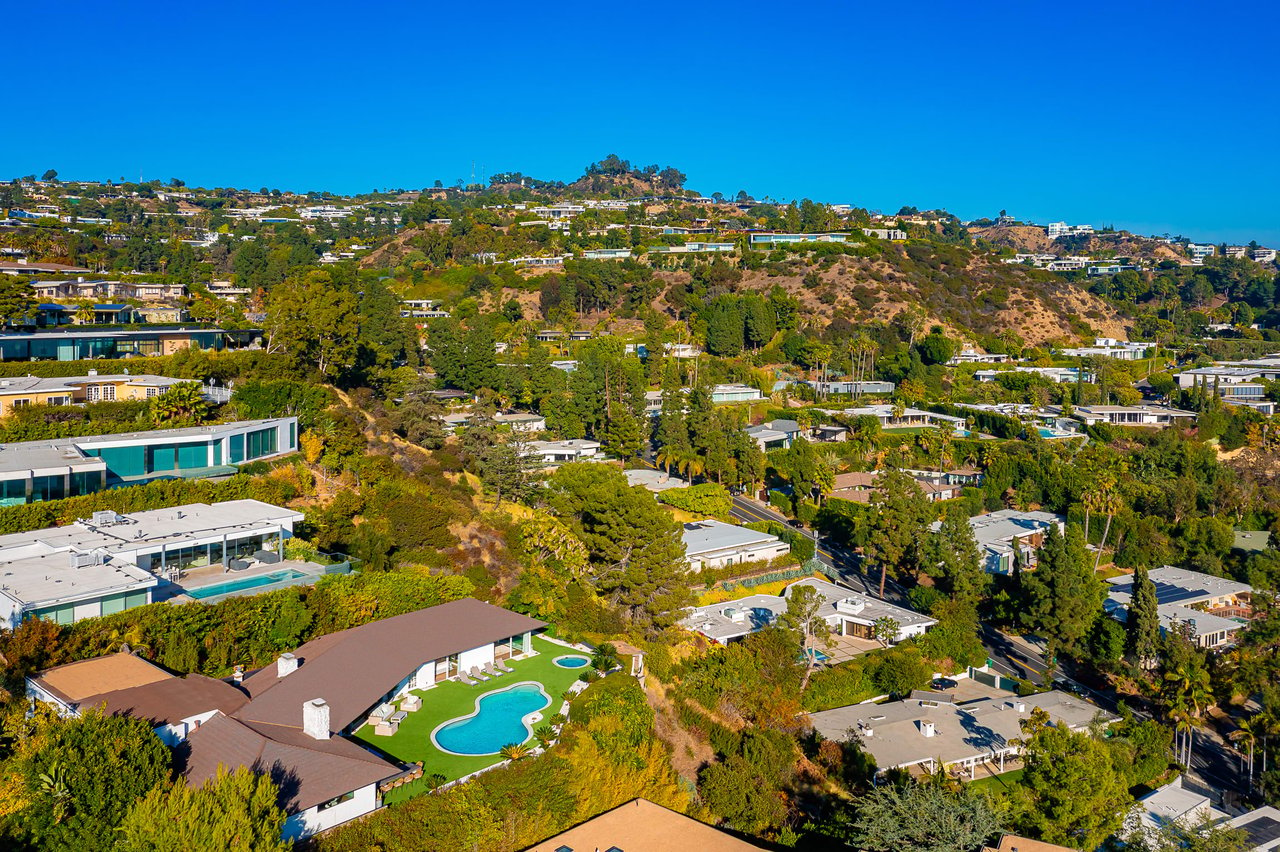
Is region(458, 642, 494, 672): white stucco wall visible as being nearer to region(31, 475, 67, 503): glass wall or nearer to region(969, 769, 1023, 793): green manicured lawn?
region(969, 769, 1023, 793): green manicured lawn

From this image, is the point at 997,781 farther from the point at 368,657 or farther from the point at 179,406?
the point at 179,406

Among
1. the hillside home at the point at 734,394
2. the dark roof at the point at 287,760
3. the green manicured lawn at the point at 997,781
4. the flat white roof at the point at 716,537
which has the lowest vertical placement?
the green manicured lawn at the point at 997,781

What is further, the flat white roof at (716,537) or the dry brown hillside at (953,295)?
the dry brown hillside at (953,295)

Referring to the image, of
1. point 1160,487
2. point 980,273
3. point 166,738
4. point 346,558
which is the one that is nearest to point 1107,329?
point 980,273

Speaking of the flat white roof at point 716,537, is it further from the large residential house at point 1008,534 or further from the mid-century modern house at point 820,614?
the large residential house at point 1008,534

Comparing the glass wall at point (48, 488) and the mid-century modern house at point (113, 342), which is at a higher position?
the mid-century modern house at point (113, 342)

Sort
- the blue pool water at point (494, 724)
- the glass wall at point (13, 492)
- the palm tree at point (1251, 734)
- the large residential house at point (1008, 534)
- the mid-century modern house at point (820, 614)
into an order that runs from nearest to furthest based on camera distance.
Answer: the blue pool water at point (494, 724), the palm tree at point (1251, 734), the glass wall at point (13, 492), the mid-century modern house at point (820, 614), the large residential house at point (1008, 534)

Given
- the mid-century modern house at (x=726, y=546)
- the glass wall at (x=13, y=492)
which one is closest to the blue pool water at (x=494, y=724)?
the glass wall at (x=13, y=492)

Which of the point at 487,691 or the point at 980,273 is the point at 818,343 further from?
the point at 487,691
